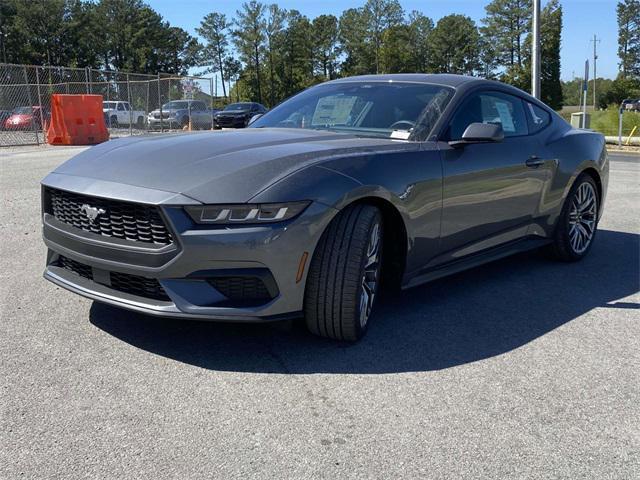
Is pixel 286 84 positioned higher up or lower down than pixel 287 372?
higher up

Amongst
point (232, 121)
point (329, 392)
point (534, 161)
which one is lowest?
point (329, 392)

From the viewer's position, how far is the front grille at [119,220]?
9.95 ft

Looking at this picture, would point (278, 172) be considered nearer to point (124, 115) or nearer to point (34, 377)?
point (34, 377)

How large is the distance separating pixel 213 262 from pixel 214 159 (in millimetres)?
605

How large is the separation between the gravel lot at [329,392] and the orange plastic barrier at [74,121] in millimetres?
14491

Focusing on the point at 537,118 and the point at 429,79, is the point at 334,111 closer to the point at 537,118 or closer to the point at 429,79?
the point at 429,79

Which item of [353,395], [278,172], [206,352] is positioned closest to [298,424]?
[353,395]

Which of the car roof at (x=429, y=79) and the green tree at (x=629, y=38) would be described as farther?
the green tree at (x=629, y=38)

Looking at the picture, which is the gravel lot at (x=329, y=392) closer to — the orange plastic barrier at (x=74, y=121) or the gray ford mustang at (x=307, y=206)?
the gray ford mustang at (x=307, y=206)

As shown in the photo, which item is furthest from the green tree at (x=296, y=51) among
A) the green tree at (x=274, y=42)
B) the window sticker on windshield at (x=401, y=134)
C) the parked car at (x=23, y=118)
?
the window sticker on windshield at (x=401, y=134)

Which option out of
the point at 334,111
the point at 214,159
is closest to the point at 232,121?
the point at 334,111

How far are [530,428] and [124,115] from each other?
79.2ft

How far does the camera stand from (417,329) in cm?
377

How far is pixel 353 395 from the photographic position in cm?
290
